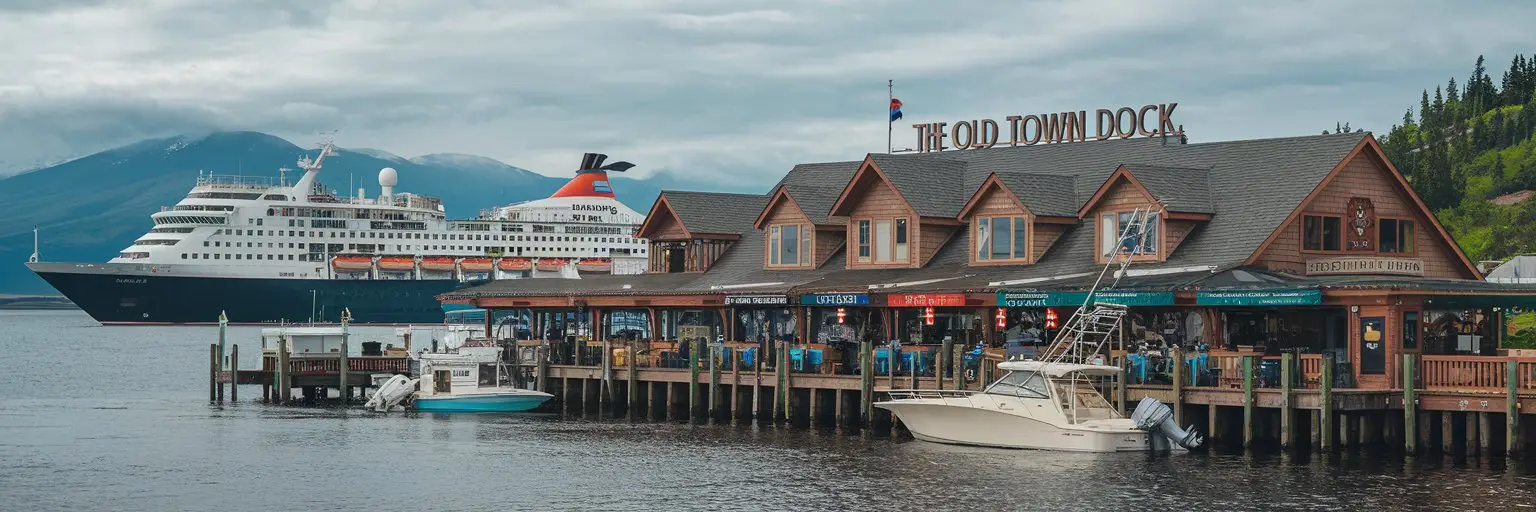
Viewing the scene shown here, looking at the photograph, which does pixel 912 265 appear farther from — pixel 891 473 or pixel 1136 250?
pixel 891 473

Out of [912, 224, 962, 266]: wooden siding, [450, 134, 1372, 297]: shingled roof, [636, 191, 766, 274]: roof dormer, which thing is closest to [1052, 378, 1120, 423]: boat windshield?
[450, 134, 1372, 297]: shingled roof

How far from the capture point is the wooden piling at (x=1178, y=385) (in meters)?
36.0

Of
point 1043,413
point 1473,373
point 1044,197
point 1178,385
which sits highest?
point 1044,197

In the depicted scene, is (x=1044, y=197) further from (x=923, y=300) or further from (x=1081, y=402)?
(x=1081, y=402)

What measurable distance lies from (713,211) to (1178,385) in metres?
25.3

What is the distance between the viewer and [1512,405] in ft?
108

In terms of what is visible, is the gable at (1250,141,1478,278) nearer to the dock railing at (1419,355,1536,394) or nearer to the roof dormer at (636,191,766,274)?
the dock railing at (1419,355,1536,394)

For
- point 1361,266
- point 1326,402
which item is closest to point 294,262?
point 1361,266

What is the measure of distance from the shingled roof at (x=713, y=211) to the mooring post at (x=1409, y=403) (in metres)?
27.0

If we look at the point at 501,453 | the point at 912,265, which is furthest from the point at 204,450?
the point at 912,265

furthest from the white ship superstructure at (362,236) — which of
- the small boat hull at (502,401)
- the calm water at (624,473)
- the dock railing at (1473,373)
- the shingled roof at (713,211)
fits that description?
the dock railing at (1473,373)

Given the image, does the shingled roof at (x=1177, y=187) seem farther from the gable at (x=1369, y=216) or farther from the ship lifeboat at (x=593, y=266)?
the ship lifeboat at (x=593, y=266)

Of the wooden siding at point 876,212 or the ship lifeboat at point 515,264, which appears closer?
the wooden siding at point 876,212

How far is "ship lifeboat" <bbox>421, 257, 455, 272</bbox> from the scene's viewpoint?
152000 millimetres
